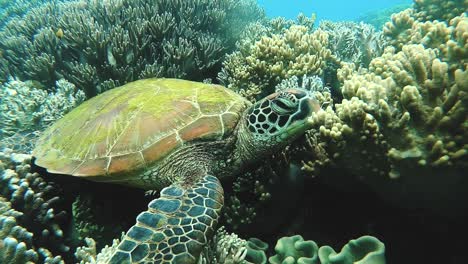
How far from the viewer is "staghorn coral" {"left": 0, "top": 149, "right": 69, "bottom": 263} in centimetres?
226

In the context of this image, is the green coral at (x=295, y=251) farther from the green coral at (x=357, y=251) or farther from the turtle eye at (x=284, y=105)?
the turtle eye at (x=284, y=105)

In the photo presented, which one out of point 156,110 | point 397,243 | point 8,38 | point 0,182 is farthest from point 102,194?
point 8,38

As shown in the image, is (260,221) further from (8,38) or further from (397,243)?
(8,38)

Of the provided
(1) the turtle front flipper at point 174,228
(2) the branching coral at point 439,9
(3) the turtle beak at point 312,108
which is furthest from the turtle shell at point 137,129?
(2) the branching coral at point 439,9

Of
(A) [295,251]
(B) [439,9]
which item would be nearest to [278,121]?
(A) [295,251]

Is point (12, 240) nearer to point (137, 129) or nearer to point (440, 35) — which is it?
point (137, 129)

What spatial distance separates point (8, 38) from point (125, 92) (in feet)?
14.5

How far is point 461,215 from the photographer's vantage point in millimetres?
1713

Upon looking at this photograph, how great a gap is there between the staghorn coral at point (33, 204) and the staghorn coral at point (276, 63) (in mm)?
2282

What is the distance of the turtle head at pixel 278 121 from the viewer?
7.10 feet

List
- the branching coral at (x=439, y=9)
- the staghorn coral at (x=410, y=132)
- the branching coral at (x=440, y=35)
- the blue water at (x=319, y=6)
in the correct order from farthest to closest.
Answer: the blue water at (x=319, y=6) < the branching coral at (x=439, y=9) < the branching coral at (x=440, y=35) < the staghorn coral at (x=410, y=132)

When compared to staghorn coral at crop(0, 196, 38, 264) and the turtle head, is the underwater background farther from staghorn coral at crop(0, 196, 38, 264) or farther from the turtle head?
the turtle head

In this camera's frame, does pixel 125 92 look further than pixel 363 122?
Yes

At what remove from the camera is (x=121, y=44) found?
416 cm
